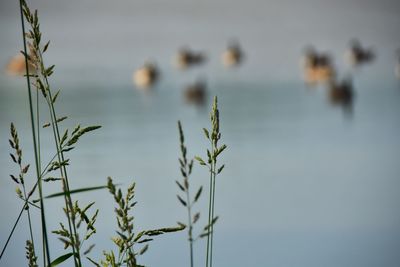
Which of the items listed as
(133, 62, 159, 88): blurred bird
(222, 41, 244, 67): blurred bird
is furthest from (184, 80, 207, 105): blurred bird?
(222, 41, 244, 67): blurred bird

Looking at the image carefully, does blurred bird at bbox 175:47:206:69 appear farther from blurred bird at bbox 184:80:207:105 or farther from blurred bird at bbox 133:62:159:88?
blurred bird at bbox 184:80:207:105

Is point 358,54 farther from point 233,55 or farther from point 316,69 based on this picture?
point 233,55

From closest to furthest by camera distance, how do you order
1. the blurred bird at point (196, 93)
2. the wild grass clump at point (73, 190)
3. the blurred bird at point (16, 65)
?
the wild grass clump at point (73, 190) → the blurred bird at point (196, 93) → the blurred bird at point (16, 65)

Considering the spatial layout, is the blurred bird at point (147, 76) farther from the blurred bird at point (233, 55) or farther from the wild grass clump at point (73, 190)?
the wild grass clump at point (73, 190)

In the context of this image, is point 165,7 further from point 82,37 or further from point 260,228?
point 260,228

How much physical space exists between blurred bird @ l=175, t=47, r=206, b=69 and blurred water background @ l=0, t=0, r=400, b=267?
25 centimetres

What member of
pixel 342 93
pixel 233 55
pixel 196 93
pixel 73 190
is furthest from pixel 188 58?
pixel 73 190

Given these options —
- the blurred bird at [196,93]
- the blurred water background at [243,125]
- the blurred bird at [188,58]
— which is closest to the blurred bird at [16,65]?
the blurred water background at [243,125]

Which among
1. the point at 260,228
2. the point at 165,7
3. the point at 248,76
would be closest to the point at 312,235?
the point at 260,228

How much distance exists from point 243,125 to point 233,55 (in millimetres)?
4229

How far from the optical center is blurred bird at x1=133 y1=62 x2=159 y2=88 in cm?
1036

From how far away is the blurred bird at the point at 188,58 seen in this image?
11445 millimetres

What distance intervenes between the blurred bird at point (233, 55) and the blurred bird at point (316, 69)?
1.01 meters

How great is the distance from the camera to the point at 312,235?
4625mm
